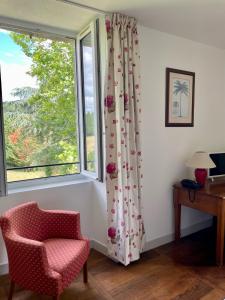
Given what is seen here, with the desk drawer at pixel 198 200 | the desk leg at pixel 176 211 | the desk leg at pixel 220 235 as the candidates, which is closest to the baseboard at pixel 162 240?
the desk leg at pixel 176 211

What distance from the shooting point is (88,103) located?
2584 millimetres

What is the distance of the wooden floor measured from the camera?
76.7 inches

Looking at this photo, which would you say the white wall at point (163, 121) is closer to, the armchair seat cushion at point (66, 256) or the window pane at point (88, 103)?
the window pane at point (88, 103)

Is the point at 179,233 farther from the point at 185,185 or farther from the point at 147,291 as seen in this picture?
the point at 147,291

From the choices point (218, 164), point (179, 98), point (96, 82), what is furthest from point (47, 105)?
point (218, 164)

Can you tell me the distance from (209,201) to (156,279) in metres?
0.90

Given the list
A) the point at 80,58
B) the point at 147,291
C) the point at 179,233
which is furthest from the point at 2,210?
the point at 179,233

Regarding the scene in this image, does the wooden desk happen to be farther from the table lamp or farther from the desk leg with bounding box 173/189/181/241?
the table lamp

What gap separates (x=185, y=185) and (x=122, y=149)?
876 millimetres

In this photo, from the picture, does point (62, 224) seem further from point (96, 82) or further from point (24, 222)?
point (96, 82)

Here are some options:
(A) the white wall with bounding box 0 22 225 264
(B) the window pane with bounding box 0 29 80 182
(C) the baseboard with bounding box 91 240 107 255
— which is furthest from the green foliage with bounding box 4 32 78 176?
(C) the baseboard with bounding box 91 240 107 255

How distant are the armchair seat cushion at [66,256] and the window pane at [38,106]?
0.83 meters

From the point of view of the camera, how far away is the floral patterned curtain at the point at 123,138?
7.20 ft

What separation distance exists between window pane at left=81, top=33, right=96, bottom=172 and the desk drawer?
1.03 metres
